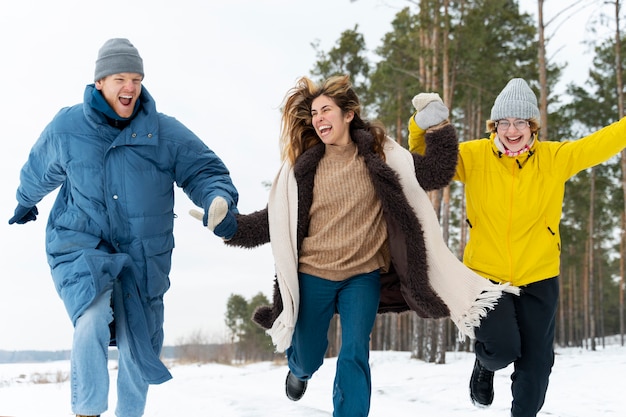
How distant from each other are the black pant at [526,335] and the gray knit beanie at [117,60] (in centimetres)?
287

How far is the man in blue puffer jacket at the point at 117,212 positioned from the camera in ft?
13.3

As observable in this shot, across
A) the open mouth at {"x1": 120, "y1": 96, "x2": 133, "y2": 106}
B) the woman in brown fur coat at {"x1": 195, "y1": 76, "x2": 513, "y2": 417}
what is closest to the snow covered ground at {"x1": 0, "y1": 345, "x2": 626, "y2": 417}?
the woman in brown fur coat at {"x1": 195, "y1": 76, "x2": 513, "y2": 417}

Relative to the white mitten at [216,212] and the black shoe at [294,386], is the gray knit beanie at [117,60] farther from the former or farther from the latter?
the black shoe at [294,386]

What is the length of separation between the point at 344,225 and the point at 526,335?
60.8 inches

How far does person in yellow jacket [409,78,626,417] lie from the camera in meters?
4.61

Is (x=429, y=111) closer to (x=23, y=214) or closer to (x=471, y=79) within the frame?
(x=23, y=214)

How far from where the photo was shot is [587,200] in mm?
27875

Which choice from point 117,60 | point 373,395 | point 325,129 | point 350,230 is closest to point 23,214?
point 117,60

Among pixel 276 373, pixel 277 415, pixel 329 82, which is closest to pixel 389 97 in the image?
pixel 276 373

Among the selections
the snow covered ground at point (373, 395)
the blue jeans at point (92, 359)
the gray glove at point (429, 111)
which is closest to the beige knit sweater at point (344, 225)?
the gray glove at point (429, 111)

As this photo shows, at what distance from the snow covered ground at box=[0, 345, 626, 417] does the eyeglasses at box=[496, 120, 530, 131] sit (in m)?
3.42

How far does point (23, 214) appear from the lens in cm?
499

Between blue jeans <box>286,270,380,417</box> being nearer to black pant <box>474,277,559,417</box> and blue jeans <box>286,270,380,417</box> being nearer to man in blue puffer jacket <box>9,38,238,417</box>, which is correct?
man in blue puffer jacket <box>9,38,238,417</box>

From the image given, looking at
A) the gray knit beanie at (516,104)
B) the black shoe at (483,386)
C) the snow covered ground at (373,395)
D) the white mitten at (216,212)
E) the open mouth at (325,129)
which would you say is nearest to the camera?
the white mitten at (216,212)
